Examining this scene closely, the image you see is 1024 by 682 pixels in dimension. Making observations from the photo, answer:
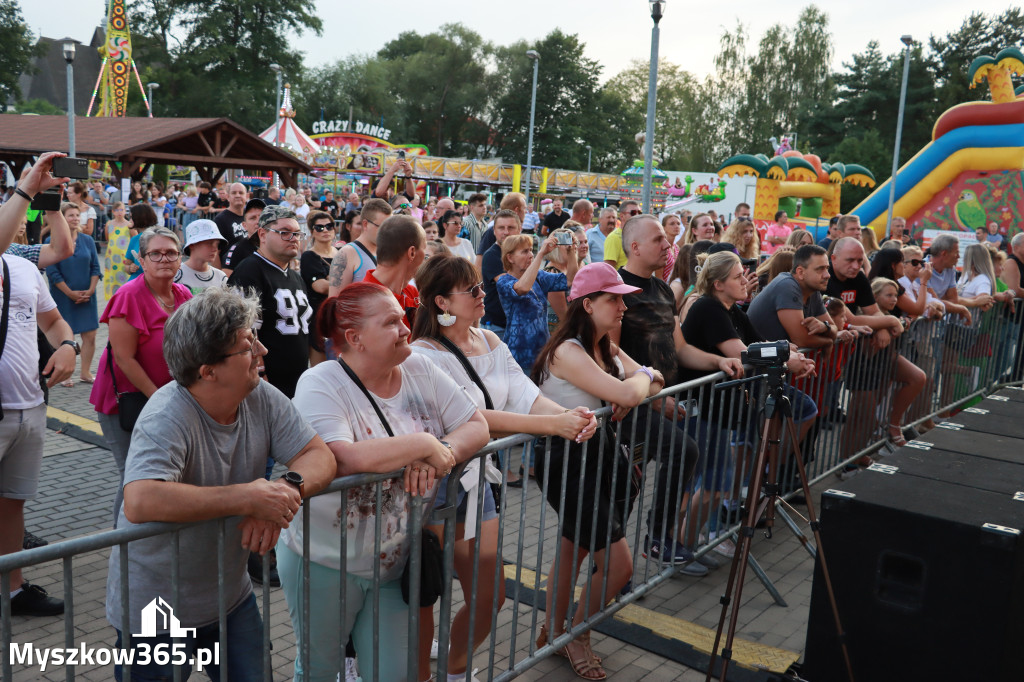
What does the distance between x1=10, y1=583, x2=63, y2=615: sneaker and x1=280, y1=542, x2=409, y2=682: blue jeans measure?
214 cm

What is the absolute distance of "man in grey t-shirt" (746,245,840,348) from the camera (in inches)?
221

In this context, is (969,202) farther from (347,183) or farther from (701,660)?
(347,183)

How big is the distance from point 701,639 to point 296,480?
281 centimetres

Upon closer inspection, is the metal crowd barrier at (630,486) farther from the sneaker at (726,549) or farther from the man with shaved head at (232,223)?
the man with shaved head at (232,223)

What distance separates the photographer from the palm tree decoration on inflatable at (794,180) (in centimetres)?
2461

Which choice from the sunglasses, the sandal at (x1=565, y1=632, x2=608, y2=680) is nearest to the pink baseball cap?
the sunglasses

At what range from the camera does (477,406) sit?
3150mm

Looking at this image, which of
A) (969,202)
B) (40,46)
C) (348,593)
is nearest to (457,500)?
(348,593)

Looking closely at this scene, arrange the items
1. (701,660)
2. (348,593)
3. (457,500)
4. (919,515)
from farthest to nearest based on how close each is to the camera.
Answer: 1. (701,660)
2. (919,515)
3. (457,500)
4. (348,593)

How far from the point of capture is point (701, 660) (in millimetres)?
4027

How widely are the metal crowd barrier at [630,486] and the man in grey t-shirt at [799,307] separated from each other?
0.72 ft

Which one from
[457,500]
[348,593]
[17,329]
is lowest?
[348,593]

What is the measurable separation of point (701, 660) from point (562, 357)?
1.71 metres

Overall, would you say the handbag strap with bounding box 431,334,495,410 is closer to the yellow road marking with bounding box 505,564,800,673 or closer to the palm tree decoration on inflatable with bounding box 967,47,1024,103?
the yellow road marking with bounding box 505,564,800,673
